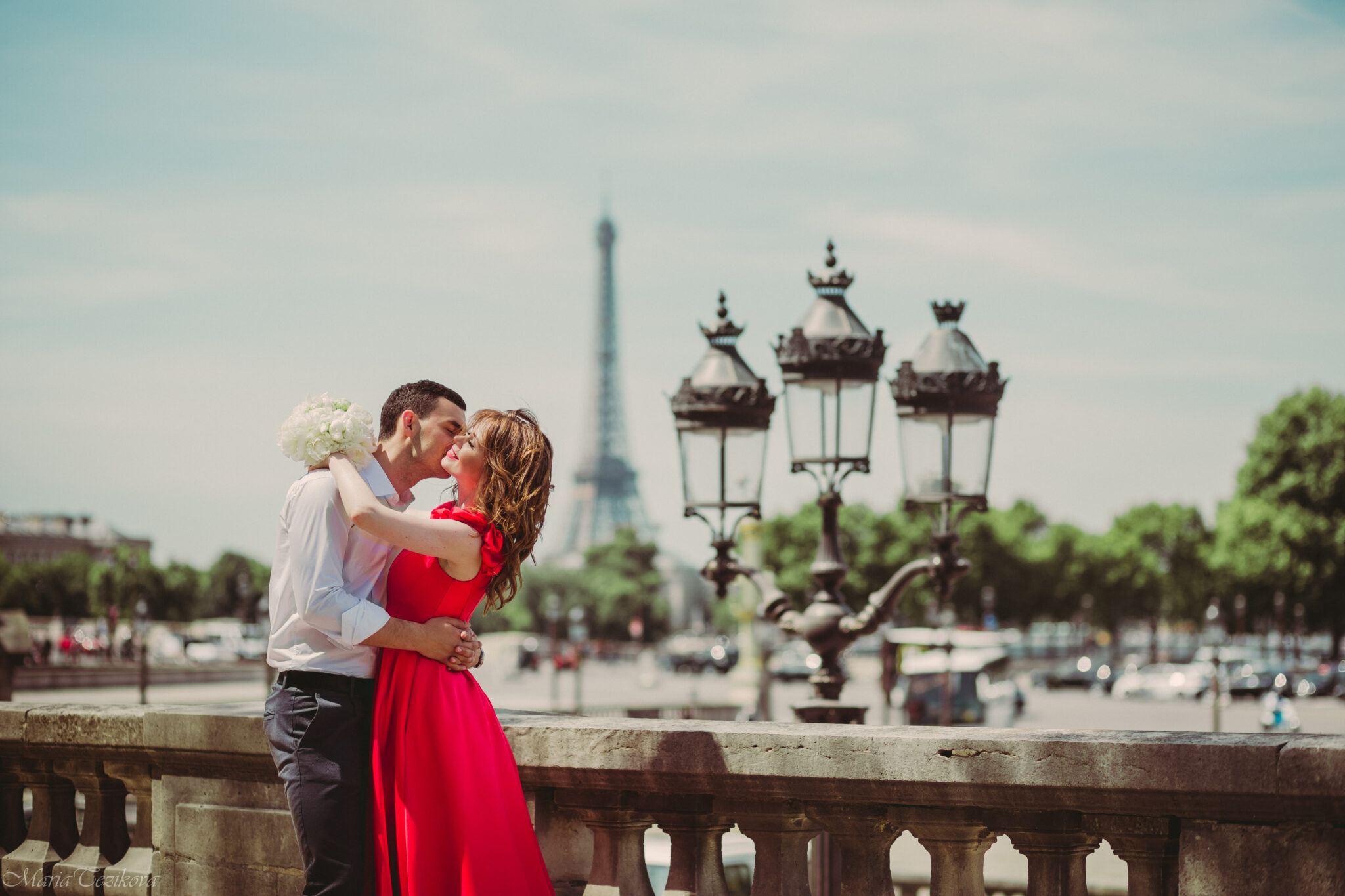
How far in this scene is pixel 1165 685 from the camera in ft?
174

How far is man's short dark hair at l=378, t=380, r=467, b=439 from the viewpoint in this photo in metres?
4.17

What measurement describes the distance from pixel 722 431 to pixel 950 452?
1392 millimetres

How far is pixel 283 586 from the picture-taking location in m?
4.00

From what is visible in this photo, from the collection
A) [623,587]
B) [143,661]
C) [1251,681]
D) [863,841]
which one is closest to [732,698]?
[143,661]

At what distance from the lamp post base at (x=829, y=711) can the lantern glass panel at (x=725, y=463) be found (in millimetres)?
1601

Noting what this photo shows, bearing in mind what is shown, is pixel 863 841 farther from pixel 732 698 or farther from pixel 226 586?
pixel 226 586

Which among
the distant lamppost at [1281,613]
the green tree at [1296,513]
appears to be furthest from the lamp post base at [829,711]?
the distant lamppost at [1281,613]

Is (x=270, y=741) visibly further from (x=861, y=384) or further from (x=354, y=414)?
(x=861, y=384)

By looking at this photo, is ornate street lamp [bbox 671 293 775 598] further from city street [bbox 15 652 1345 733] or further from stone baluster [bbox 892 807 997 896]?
city street [bbox 15 652 1345 733]

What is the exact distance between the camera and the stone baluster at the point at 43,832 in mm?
5512

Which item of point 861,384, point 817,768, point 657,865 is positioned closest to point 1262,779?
point 817,768

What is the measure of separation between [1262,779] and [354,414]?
8.10 feet

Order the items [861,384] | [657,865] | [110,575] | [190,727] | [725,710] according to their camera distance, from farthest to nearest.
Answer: [110,575] → [725,710] → [861,384] → [657,865] → [190,727]

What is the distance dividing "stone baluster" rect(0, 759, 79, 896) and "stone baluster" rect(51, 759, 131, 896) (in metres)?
0.08
